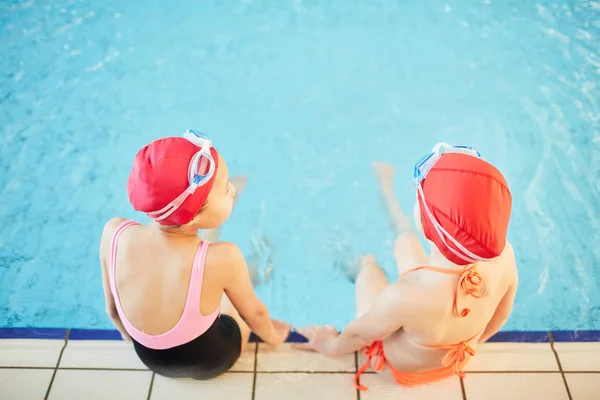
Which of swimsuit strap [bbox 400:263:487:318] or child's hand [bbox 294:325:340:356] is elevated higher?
swimsuit strap [bbox 400:263:487:318]

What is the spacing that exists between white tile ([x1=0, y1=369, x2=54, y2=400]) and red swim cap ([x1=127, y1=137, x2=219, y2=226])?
1407mm

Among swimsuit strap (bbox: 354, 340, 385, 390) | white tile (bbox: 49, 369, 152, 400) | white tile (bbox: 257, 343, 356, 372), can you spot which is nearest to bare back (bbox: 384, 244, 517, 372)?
swimsuit strap (bbox: 354, 340, 385, 390)

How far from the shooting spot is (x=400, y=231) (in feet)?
10.4

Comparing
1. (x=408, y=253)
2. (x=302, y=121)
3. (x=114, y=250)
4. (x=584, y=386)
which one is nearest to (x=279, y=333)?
(x=408, y=253)

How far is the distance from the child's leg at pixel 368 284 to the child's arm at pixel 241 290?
1.66 ft

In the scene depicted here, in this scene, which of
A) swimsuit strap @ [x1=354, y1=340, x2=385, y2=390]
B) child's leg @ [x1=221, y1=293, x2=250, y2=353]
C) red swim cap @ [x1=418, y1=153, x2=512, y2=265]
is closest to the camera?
red swim cap @ [x1=418, y1=153, x2=512, y2=265]

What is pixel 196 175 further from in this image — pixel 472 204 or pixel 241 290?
pixel 472 204

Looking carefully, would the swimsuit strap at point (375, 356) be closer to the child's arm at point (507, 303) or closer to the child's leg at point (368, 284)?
the child's leg at point (368, 284)

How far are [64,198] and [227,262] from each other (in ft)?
7.22

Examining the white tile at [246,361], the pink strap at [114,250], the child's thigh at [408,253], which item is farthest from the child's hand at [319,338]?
the pink strap at [114,250]

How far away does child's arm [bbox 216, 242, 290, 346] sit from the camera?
6.91 ft

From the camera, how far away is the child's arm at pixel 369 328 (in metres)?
1.99

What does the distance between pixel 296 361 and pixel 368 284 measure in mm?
613

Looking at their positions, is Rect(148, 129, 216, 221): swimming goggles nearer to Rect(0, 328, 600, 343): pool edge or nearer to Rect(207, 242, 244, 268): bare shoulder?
Rect(207, 242, 244, 268): bare shoulder
